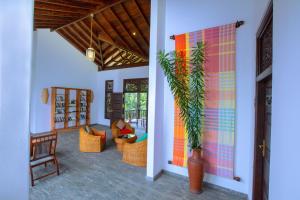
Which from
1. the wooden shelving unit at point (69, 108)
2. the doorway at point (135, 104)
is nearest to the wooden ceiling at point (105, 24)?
the doorway at point (135, 104)

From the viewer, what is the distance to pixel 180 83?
297 centimetres

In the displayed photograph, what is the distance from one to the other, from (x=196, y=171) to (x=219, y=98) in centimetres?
130

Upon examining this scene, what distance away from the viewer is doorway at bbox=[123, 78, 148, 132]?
8688 mm

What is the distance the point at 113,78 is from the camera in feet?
30.5

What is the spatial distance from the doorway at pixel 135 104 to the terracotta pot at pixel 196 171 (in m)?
5.89

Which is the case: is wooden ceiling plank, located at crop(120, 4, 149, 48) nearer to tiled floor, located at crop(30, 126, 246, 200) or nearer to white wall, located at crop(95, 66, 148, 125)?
white wall, located at crop(95, 66, 148, 125)

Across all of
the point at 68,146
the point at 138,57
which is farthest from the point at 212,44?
the point at 138,57

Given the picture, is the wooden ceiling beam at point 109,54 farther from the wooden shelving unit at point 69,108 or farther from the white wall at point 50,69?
the wooden shelving unit at point 69,108

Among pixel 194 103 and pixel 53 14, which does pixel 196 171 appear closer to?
pixel 194 103

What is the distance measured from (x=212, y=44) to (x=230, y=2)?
28.6 inches
